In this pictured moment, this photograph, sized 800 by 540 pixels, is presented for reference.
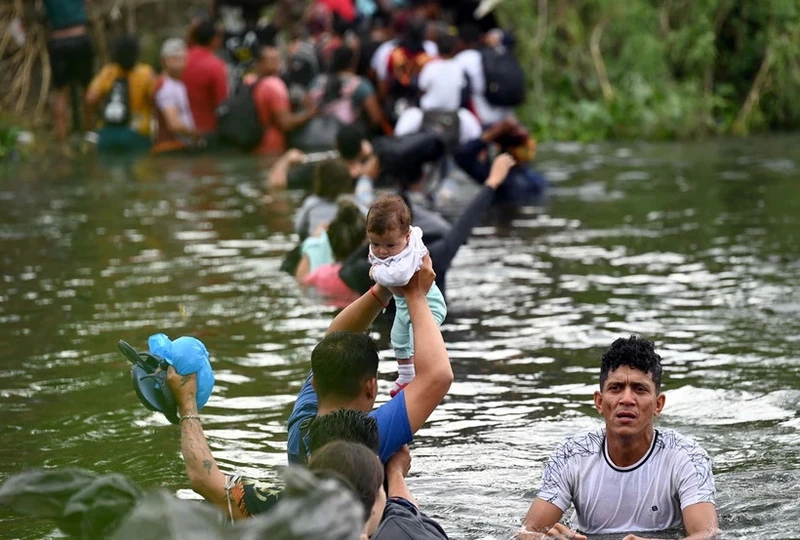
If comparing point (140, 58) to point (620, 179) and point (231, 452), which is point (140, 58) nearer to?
point (620, 179)

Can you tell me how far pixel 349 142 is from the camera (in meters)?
Result: 11.8

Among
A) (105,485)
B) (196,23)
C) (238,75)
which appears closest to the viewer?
(105,485)

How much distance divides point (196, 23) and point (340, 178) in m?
9.32

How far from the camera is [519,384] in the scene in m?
8.70

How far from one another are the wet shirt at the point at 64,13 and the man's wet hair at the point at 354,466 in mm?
16384

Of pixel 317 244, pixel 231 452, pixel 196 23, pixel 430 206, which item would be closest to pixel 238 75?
pixel 196 23

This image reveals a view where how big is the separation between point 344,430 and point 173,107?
15.3 meters

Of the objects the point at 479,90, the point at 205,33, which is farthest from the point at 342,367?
the point at 205,33

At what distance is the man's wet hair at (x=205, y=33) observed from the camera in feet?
64.7

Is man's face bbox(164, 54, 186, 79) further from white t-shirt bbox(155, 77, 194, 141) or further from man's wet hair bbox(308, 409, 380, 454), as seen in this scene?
man's wet hair bbox(308, 409, 380, 454)

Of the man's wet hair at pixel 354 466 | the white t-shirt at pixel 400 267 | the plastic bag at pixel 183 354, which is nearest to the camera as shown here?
the man's wet hair at pixel 354 466

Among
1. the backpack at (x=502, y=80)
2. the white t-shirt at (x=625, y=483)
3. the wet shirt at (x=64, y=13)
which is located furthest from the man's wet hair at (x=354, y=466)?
the wet shirt at (x=64, y=13)

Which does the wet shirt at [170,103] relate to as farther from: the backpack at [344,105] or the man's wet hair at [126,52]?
the backpack at [344,105]

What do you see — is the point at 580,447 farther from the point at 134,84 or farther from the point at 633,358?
the point at 134,84
